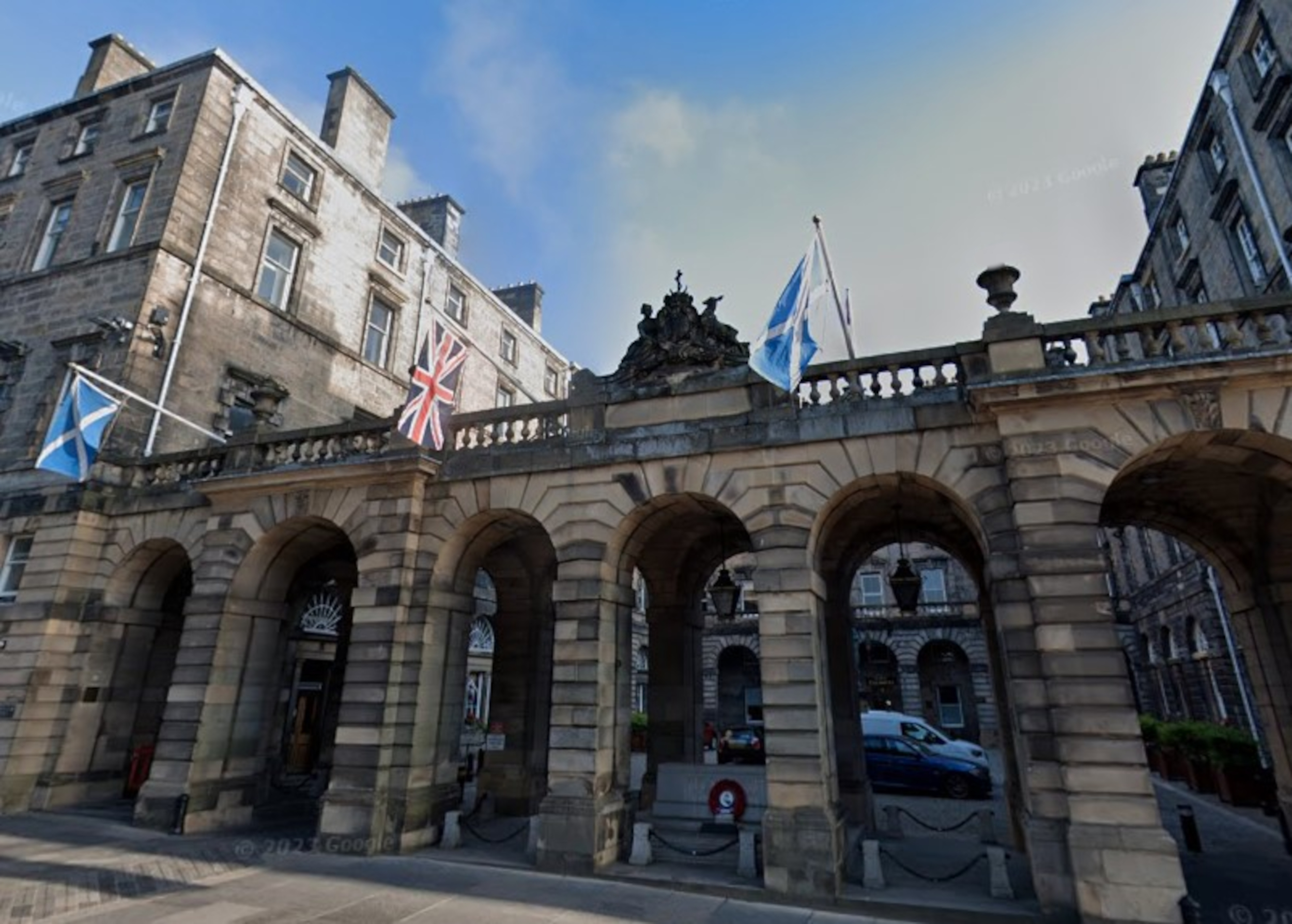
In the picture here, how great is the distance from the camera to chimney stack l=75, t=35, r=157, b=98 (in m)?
23.2

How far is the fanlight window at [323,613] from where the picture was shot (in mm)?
19594

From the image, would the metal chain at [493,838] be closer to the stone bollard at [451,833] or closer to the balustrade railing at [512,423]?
the stone bollard at [451,833]

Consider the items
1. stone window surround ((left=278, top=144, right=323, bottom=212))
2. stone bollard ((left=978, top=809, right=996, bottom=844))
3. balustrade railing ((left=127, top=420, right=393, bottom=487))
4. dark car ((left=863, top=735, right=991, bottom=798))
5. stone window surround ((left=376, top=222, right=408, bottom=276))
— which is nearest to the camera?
stone bollard ((left=978, top=809, right=996, bottom=844))

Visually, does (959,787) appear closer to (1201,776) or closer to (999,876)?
(1201,776)

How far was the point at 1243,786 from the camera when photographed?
52.5 feet

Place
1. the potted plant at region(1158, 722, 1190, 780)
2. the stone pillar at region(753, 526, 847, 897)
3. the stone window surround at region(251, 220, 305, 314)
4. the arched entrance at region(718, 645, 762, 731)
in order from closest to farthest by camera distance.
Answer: the stone pillar at region(753, 526, 847, 897) < the potted plant at region(1158, 722, 1190, 780) < the stone window surround at region(251, 220, 305, 314) < the arched entrance at region(718, 645, 762, 731)

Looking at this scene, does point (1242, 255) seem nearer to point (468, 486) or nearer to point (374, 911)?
point (468, 486)

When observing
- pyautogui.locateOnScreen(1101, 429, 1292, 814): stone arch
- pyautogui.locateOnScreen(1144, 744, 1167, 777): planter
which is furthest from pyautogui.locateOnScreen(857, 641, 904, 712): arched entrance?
pyautogui.locateOnScreen(1101, 429, 1292, 814): stone arch

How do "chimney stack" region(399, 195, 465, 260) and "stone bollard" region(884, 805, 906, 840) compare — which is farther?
"chimney stack" region(399, 195, 465, 260)

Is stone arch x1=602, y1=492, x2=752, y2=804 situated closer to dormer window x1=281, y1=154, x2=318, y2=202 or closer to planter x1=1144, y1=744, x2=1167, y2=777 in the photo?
planter x1=1144, y1=744, x2=1167, y2=777

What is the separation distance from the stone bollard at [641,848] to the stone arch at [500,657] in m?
4.01

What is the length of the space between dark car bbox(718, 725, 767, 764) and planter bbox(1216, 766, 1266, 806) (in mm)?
12774

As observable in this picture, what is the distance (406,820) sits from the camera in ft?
38.5

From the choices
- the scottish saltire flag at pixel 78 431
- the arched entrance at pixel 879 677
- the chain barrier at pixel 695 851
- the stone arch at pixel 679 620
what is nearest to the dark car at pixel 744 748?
the stone arch at pixel 679 620
